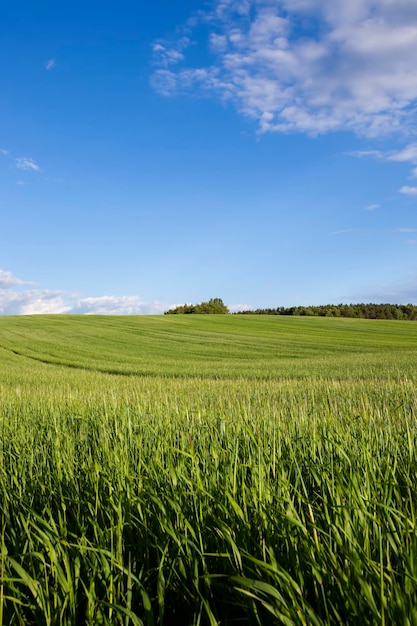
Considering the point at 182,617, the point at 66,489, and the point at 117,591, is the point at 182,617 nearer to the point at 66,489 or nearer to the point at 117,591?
the point at 117,591

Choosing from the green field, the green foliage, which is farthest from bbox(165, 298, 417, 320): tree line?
the green field

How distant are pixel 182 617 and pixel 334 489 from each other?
2.61 feet

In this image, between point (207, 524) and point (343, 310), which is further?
point (343, 310)

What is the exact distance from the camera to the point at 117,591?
1.65m

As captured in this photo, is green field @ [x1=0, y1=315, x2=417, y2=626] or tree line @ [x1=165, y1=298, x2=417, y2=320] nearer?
green field @ [x1=0, y1=315, x2=417, y2=626]

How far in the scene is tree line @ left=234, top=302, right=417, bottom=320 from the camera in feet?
225

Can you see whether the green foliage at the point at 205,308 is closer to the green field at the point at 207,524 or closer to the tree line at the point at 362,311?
the tree line at the point at 362,311

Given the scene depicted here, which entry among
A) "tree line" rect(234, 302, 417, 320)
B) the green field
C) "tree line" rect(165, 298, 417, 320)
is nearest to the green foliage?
"tree line" rect(165, 298, 417, 320)

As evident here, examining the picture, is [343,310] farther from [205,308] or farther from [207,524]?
[207,524]

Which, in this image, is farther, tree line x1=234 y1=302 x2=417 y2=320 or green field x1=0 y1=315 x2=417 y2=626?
tree line x1=234 y1=302 x2=417 y2=320

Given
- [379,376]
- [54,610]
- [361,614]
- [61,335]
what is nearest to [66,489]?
[54,610]

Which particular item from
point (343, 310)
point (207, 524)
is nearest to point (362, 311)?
point (343, 310)

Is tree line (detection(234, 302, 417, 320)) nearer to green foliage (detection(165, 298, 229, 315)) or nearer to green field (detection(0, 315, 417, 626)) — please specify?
green foliage (detection(165, 298, 229, 315))

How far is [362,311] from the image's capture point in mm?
69688
